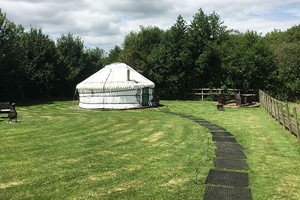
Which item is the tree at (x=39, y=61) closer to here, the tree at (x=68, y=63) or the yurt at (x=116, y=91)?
the tree at (x=68, y=63)

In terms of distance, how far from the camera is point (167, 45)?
1427 inches

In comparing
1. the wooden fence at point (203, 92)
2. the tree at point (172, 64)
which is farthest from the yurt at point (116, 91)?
the wooden fence at point (203, 92)

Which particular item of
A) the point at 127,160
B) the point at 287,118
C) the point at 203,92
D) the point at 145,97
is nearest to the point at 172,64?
the point at 203,92

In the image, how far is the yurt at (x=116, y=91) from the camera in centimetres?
2742

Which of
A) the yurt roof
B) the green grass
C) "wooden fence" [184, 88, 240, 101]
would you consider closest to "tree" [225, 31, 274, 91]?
"wooden fence" [184, 88, 240, 101]

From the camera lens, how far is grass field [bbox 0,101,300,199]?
23.9 ft

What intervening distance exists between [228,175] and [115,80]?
2058 cm

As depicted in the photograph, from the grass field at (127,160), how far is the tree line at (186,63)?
1624cm

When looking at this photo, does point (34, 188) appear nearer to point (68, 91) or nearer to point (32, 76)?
point (32, 76)

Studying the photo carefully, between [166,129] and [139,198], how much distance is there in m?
8.83

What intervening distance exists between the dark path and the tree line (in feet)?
66.9

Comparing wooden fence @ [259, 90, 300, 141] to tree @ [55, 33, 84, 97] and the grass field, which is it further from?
tree @ [55, 33, 84, 97]

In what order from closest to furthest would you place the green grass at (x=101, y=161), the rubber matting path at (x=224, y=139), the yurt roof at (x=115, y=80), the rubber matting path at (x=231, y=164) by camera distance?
the green grass at (x=101, y=161), the rubber matting path at (x=231, y=164), the rubber matting path at (x=224, y=139), the yurt roof at (x=115, y=80)

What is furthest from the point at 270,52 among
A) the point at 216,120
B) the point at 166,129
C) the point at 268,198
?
the point at 268,198
